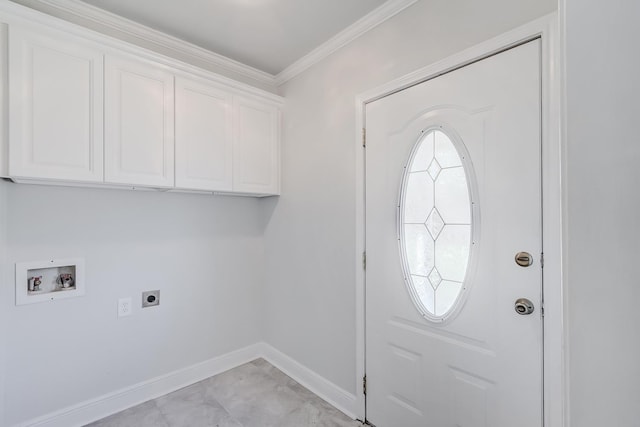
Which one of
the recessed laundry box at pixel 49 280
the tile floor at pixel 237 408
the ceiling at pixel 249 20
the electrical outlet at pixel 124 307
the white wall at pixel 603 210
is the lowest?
the tile floor at pixel 237 408

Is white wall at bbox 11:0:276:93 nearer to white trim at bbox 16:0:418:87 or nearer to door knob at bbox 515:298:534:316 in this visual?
white trim at bbox 16:0:418:87

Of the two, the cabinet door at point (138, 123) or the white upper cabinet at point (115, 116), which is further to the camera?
the cabinet door at point (138, 123)

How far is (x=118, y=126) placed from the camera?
170cm

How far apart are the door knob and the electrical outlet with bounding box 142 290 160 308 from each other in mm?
2243

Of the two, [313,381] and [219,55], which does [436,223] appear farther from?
[219,55]

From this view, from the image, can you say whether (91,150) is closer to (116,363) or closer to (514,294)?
(116,363)

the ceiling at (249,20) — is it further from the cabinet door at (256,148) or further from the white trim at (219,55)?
the cabinet door at (256,148)

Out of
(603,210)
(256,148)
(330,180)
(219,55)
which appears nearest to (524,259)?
(603,210)

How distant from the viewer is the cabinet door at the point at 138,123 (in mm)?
1680

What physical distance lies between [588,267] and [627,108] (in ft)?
0.70

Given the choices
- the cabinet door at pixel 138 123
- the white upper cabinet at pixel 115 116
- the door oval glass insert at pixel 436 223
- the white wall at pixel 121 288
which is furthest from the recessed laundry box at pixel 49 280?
the door oval glass insert at pixel 436 223

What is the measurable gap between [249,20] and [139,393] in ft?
8.66

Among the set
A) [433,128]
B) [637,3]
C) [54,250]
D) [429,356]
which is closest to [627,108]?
[637,3]

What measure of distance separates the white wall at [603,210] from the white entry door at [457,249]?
0.91m
